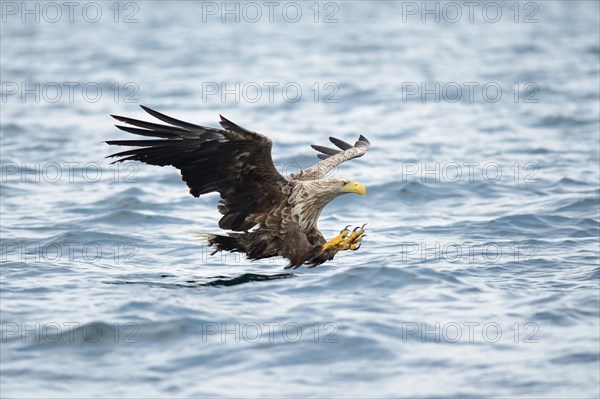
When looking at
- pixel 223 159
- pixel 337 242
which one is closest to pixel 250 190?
pixel 223 159

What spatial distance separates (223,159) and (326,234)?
256 centimetres

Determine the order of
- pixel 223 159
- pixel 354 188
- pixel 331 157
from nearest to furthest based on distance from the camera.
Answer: pixel 223 159
pixel 354 188
pixel 331 157

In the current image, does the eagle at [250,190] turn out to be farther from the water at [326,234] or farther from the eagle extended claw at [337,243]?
the water at [326,234]

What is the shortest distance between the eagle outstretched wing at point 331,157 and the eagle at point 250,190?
1.13ft

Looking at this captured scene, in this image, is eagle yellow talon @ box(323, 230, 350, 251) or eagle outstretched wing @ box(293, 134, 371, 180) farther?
eagle outstretched wing @ box(293, 134, 371, 180)

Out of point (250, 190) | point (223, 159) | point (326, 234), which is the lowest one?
point (326, 234)

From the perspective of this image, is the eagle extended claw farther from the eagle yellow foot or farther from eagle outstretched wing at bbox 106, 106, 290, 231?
eagle outstretched wing at bbox 106, 106, 290, 231

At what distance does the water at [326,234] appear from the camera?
278 inches

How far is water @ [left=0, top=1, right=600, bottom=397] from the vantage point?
705 cm

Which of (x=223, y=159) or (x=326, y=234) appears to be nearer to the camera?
(x=223, y=159)

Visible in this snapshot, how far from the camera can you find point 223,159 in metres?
8.54

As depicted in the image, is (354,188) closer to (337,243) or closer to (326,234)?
(337,243)

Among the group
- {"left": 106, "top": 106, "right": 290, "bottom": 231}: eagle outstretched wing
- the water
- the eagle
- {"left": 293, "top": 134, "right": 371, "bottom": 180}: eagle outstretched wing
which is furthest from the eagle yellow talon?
{"left": 293, "top": 134, "right": 371, "bottom": 180}: eagle outstretched wing

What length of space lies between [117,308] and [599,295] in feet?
12.2
